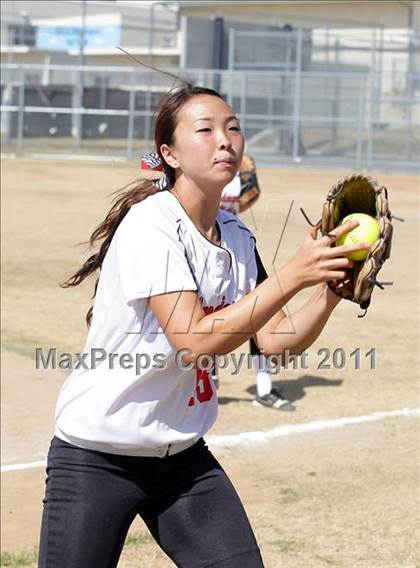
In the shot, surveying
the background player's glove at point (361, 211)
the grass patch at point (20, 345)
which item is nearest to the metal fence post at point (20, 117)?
the grass patch at point (20, 345)

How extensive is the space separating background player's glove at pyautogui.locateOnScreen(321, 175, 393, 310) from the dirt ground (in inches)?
78.6

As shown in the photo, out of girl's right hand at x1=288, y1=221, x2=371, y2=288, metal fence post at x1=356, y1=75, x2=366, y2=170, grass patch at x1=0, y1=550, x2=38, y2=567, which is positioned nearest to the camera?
girl's right hand at x1=288, y1=221, x2=371, y2=288

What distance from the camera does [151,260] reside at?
128 inches

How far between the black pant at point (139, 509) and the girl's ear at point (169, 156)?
2.96 ft

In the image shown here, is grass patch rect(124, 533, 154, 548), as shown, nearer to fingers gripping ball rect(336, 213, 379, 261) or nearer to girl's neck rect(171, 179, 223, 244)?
girl's neck rect(171, 179, 223, 244)

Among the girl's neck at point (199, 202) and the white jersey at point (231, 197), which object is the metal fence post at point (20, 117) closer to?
the white jersey at point (231, 197)

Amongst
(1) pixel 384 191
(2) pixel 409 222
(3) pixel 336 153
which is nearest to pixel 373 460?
(1) pixel 384 191

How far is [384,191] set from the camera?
324 cm

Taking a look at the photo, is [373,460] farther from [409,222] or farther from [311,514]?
[409,222]

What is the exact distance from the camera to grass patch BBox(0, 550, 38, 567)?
5434 mm

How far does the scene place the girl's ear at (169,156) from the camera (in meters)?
3.49

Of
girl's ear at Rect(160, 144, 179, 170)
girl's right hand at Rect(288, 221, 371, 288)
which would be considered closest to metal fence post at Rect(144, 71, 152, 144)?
girl's ear at Rect(160, 144, 179, 170)

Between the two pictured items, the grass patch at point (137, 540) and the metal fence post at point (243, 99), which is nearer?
the grass patch at point (137, 540)

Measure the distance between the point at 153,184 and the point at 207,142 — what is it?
1.36 feet
